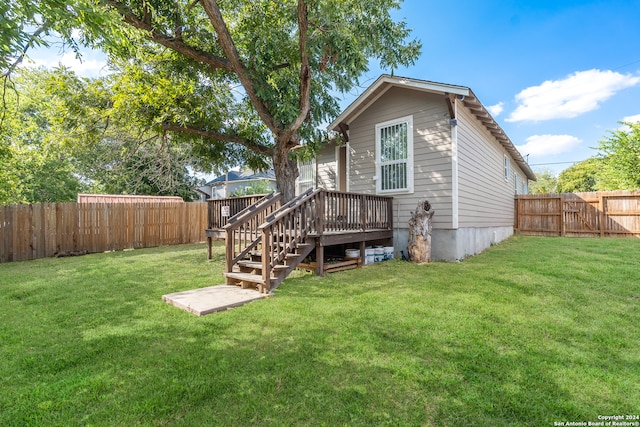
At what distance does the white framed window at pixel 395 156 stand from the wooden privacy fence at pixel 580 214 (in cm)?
886

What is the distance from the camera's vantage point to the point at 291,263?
536 centimetres

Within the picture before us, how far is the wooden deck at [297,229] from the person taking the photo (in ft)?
16.5

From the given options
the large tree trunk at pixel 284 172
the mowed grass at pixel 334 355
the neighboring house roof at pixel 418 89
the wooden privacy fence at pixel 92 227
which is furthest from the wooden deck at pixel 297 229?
the wooden privacy fence at pixel 92 227

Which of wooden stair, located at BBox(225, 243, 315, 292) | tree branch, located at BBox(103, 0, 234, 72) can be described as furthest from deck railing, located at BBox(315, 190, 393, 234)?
tree branch, located at BBox(103, 0, 234, 72)

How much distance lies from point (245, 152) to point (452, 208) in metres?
6.41

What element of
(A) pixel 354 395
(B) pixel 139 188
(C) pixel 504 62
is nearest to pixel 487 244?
(A) pixel 354 395

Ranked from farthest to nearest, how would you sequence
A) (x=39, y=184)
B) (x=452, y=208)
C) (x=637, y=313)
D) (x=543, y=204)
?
(x=39, y=184) → (x=543, y=204) → (x=452, y=208) → (x=637, y=313)

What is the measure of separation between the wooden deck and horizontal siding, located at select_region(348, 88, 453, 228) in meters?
0.85

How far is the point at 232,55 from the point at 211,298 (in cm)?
496

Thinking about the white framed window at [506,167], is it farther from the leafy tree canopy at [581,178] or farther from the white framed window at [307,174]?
the leafy tree canopy at [581,178]

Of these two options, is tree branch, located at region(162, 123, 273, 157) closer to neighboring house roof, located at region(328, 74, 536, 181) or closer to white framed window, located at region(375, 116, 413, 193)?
neighboring house roof, located at region(328, 74, 536, 181)

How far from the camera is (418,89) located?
297 inches

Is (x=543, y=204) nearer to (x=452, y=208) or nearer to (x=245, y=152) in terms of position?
(x=452, y=208)

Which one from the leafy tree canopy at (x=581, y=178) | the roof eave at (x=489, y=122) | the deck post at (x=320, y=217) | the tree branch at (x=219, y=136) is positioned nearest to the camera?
the deck post at (x=320, y=217)
